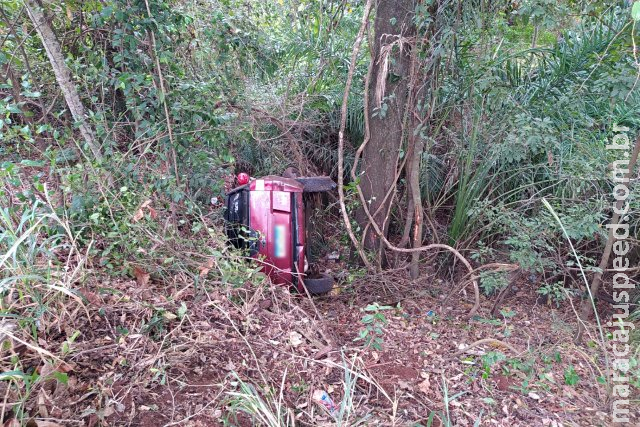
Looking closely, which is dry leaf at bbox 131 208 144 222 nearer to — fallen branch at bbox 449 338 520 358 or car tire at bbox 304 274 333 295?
car tire at bbox 304 274 333 295

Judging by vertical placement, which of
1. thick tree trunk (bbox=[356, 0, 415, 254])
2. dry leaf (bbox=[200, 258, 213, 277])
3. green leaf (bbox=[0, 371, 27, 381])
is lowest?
dry leaf (bbox=[200, 258, 213, 277])

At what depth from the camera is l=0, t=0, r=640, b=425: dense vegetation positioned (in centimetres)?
240

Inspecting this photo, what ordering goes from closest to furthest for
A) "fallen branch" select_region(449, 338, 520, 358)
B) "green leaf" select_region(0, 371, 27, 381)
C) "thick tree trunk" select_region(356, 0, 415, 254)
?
"green leaf" select_region(0, 371, 27, 381), "fallen branch" select_region(449, 338, 520, 358), "thick tree trunk" select_region(356, 0, 415, 254)

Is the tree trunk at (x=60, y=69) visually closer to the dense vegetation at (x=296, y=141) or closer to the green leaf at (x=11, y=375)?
the dense vegetation at (x=296, y=141)

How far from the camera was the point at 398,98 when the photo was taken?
3441 mm

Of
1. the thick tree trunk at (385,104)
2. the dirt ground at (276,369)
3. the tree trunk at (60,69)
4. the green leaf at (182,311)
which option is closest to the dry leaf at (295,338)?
the dirt ground at (276,369)

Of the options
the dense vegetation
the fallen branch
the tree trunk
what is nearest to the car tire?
the dense vegetation

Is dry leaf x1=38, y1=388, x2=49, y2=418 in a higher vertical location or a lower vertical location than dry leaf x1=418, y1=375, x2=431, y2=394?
higher

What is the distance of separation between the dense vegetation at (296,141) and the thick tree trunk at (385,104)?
2cm

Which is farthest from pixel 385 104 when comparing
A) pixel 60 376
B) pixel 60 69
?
pixel 60 376

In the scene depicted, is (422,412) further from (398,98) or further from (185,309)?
(398,98)

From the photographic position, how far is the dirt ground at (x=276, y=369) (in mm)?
1715

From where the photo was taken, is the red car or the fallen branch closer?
the fallen branch

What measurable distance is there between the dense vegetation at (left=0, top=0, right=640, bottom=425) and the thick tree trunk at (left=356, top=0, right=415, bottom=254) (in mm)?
15
